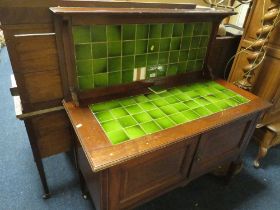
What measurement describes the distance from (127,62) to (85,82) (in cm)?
23

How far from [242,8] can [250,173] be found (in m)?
2.10

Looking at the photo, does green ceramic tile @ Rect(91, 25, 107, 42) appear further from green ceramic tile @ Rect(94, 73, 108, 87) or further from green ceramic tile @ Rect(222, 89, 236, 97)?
green ceramic tile @ Rect(222, 89, 236, 97)

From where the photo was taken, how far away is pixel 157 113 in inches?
41.0

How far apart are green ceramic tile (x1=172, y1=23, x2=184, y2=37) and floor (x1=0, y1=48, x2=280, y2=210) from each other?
1.02 meters

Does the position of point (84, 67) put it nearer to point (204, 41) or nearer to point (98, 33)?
point (98, 33)

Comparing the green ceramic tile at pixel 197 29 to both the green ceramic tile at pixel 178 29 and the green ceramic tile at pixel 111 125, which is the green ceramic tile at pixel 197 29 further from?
the green ceramic tile at pixel 111 125

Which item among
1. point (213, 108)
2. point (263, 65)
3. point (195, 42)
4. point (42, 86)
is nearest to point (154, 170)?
point (213, 108)

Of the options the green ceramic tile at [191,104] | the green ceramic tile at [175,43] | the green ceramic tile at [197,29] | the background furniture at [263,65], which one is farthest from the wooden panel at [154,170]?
the background furniture at [263,65]

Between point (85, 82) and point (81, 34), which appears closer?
point (81, 34)

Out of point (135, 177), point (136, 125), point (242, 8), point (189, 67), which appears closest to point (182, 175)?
point (135, 177)

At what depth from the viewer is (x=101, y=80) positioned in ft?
3.55

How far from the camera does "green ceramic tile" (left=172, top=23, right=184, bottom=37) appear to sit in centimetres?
114

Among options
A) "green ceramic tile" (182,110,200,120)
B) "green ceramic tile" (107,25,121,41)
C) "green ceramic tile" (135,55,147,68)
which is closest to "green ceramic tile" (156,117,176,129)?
"green ceramic tile" (182,110,200,120)

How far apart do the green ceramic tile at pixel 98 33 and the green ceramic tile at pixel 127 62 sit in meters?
0.15
